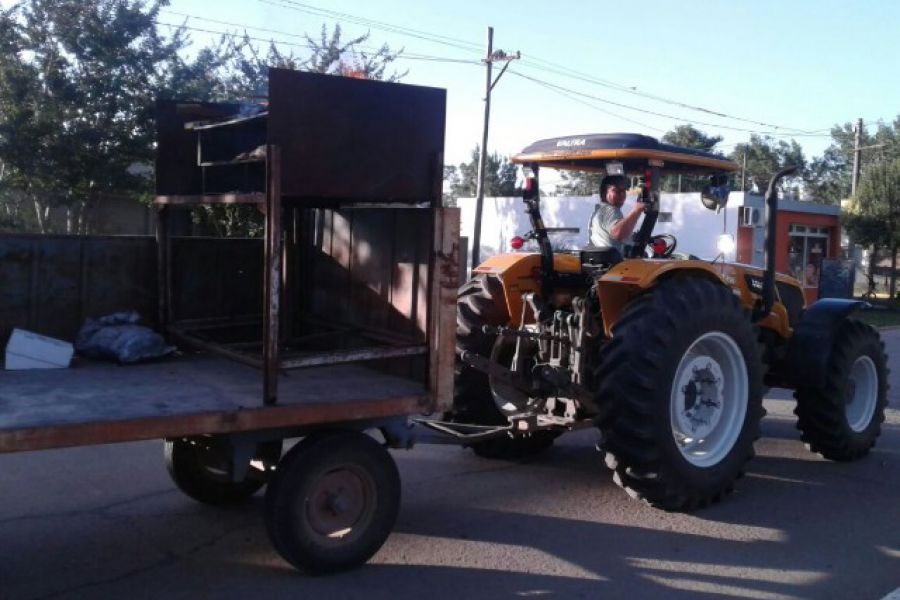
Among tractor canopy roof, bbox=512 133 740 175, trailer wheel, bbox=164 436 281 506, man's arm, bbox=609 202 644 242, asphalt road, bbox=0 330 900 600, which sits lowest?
asphalt road, bbox=0 330 900 600

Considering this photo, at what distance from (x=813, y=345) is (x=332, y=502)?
174 inches

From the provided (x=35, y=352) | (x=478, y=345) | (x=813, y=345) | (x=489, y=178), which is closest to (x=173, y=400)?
(x=35, y=352)

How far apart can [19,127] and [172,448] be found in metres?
12.3

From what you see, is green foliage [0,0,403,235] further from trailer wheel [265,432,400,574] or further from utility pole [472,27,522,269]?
trailer wheel [265,432,400,574]

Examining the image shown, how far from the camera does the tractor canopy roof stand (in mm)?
6207

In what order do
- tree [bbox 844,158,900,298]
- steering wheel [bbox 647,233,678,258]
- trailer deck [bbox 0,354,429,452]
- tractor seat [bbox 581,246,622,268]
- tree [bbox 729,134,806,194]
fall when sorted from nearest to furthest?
trailer deck [bbox 0,354,429,452] → tractor seat [bbox 581,246,622,268] → steering wheel [bbox 647,233,678,258] → tree [bbox 844,158,900,298] → tree [bbox 729,134,806,194]

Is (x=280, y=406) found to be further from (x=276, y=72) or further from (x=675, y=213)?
(x=675, y=213)

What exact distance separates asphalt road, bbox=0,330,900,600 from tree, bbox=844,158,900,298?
81.6 ft

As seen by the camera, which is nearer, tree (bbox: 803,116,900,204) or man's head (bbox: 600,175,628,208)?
man's head (bbox: 600,175,628,208)

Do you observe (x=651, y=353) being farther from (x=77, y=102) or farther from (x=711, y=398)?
(x=77, y=102)

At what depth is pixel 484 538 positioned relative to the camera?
5480mm

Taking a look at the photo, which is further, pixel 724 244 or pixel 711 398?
pixel 724 244

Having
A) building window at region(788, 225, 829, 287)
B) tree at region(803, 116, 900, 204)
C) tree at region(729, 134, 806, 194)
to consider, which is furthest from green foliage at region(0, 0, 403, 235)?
tree at region(803, 116, 900, 204)

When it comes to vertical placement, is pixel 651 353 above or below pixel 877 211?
below
